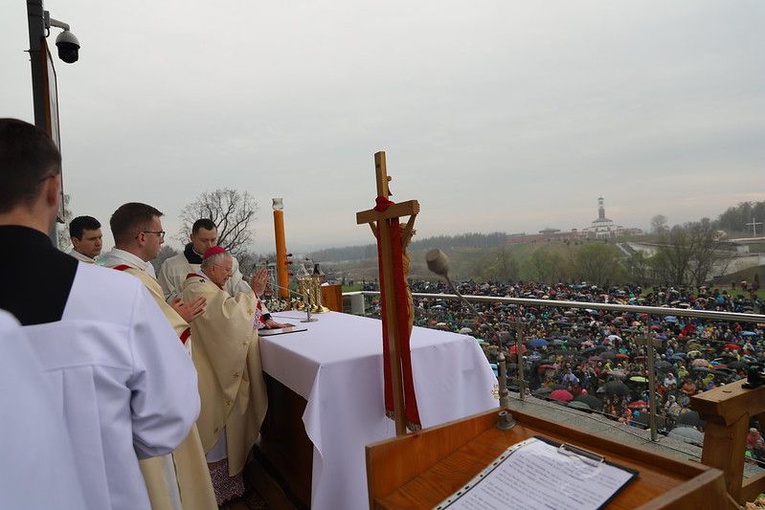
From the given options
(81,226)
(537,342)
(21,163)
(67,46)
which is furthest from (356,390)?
(67,46)

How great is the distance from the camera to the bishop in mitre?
3.15 m

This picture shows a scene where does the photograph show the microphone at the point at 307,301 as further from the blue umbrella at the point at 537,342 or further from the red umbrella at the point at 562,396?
the red umbrella at the point at 562,396

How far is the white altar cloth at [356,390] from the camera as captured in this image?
2389 mm

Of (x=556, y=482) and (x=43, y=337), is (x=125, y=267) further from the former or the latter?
(x=556, y=482)

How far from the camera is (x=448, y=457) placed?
1445 mm

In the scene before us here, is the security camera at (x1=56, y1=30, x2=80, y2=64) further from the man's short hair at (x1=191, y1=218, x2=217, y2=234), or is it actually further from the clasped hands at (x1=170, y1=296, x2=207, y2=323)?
the clasped hands at (x1=170, y1=296, x2=207, y2=323)

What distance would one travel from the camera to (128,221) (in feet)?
8.43

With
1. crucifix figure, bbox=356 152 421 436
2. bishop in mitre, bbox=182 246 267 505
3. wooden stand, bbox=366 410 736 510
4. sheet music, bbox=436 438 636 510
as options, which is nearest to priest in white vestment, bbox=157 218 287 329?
bishop in mitre, bbox=182 246 267 505

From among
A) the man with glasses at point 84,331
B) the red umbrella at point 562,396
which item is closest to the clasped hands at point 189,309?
the man with glasses at point 84,331

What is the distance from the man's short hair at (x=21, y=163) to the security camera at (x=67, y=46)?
10.2 feet

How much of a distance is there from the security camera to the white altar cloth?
109 inches

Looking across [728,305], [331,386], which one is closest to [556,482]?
[331,386]

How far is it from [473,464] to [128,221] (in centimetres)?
208

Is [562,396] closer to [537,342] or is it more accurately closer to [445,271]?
[537,342]
